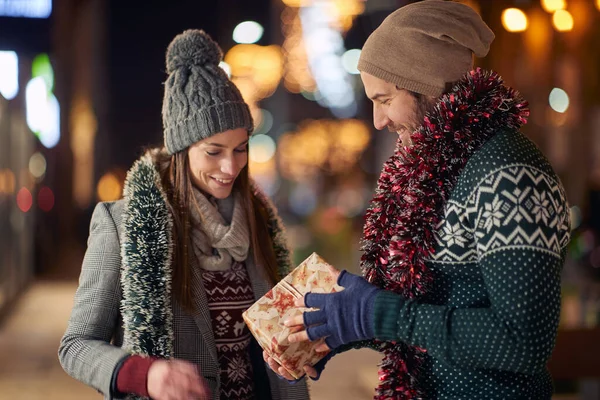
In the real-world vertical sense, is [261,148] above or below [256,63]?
below

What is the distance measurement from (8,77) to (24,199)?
325 centimetres

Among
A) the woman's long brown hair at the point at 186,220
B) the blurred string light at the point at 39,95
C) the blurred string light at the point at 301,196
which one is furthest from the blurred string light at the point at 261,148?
the woman's long brown hair at the point at 186,220

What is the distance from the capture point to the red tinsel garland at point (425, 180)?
68.7 inches

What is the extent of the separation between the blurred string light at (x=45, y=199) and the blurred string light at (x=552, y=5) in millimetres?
13208

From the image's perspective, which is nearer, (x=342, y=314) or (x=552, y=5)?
(x=342, y=314)

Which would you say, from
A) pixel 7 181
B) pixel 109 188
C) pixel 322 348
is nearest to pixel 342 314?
pixel 322 348

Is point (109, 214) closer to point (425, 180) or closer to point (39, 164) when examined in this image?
point (425, 180)

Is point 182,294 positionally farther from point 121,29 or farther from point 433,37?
point 121,29

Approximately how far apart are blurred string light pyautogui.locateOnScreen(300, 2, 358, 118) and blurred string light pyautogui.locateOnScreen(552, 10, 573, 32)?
5074 millimetres

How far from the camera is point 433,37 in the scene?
1.83 metres

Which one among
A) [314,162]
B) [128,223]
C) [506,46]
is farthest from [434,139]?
[314,162]

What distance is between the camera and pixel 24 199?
12.6 metres

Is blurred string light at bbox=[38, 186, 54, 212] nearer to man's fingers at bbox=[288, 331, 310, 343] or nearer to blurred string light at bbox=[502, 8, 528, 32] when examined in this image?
blurred string light at bbox=[502, 8, 528, 32]

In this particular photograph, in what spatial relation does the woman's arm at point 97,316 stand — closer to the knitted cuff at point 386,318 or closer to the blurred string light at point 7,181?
the knitted cuff at point 386,318
